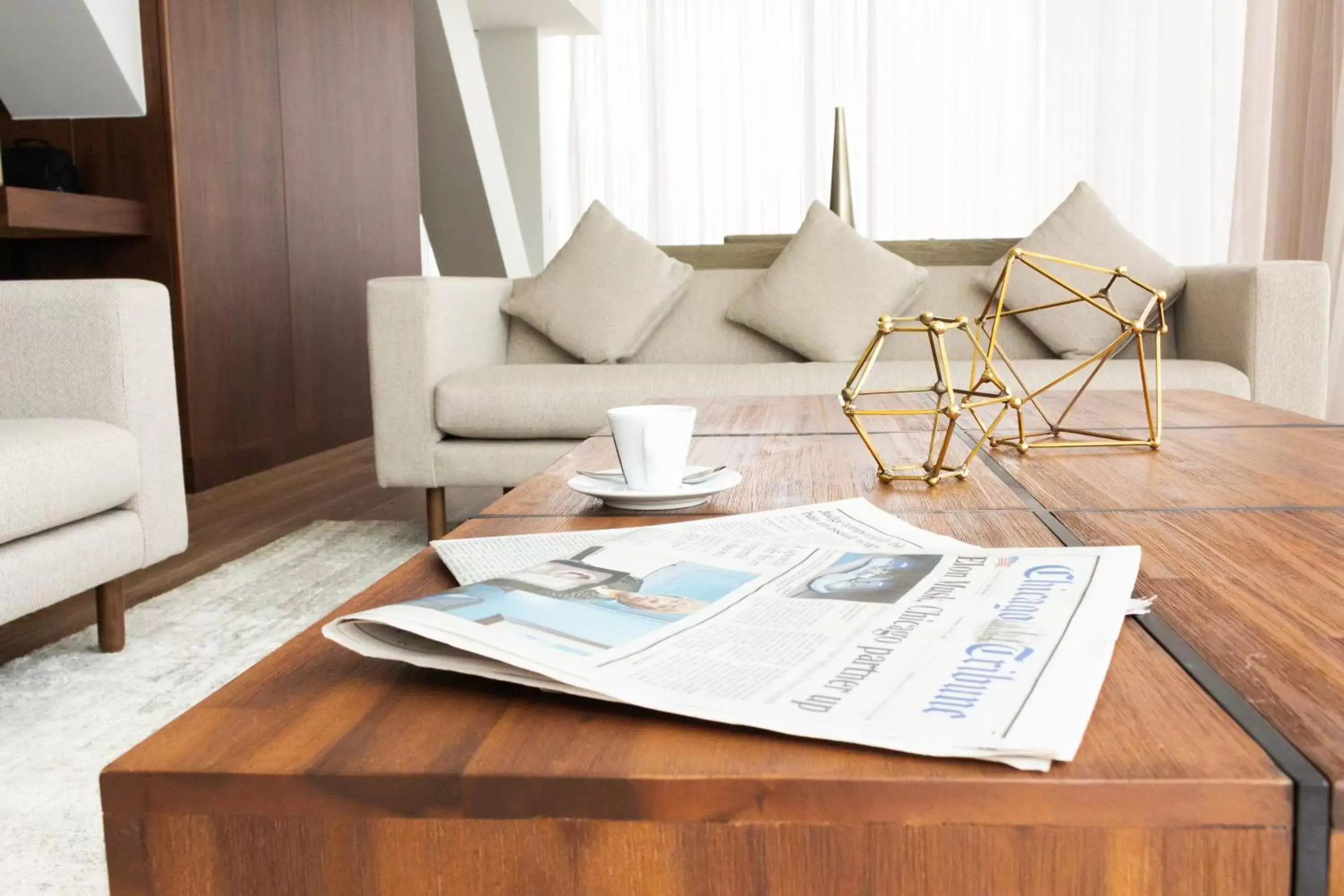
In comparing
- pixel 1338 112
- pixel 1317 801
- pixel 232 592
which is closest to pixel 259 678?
pixel 1317 801

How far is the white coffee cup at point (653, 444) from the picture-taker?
999 mm

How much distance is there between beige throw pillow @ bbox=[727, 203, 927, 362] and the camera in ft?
10.5

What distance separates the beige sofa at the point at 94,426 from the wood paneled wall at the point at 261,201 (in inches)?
67.1

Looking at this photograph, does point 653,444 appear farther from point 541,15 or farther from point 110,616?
point 541,15

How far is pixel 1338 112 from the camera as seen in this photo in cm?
414

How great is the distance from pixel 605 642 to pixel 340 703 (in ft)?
0.39

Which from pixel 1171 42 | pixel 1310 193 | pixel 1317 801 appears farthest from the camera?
pixel 1171 42

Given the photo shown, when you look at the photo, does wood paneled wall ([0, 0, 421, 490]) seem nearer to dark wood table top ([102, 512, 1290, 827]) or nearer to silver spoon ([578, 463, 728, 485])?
silver spoon ([578, 463, 728, 485])

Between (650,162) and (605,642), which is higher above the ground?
(650,162)

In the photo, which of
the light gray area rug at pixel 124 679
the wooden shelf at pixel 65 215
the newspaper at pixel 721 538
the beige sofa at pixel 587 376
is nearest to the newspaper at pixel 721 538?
the newspaper at pixel 721 538

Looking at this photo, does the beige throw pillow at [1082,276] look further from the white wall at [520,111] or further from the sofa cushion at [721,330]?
the white wall at [520,111]

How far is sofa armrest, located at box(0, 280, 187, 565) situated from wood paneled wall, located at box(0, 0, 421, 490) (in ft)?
5.67

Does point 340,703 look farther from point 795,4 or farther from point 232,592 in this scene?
point 795,4

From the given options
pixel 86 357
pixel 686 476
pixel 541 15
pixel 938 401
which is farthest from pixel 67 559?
pixel 541 15
